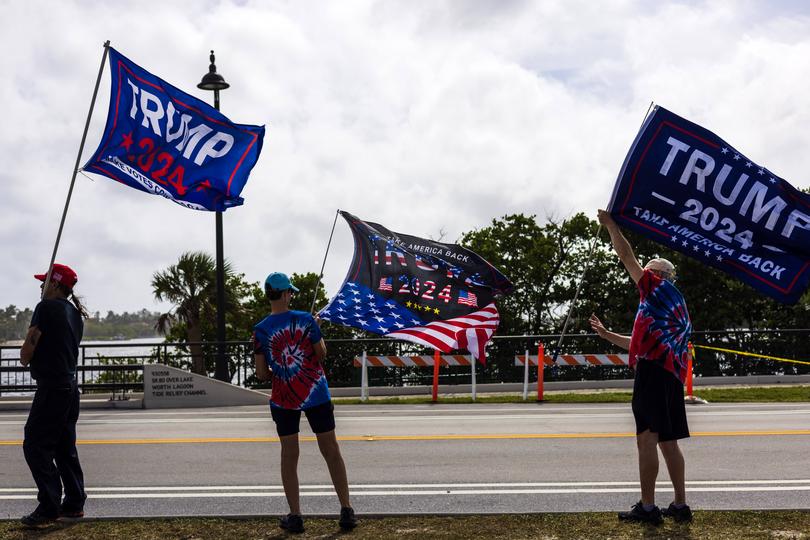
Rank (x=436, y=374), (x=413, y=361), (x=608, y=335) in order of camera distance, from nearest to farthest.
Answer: (x=608, y=335) → (x=436, y=374) → (x=413, y=361)

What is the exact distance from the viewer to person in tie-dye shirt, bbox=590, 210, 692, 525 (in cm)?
656

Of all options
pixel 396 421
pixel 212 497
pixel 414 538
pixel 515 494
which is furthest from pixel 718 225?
pixel 396 421

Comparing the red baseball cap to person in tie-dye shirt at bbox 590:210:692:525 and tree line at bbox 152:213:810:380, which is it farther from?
tree line at bbox 152:213:810:380

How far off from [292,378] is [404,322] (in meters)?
8.49

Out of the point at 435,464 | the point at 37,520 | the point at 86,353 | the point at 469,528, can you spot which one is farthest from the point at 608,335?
the point at 86,353

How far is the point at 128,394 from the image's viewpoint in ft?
68.4

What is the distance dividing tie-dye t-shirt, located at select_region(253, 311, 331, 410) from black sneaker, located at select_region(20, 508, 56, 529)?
6.12 feet

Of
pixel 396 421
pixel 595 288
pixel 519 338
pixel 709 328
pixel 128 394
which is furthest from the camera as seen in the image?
pixel 595 288

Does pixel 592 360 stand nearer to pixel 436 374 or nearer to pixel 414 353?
pixel 436 374

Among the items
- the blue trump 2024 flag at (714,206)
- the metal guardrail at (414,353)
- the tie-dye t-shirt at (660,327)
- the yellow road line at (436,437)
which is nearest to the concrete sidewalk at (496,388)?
the metal guardrail at (414,353)

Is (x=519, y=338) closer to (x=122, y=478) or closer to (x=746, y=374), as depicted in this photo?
(x=746, y=374)

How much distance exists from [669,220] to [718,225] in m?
0.39

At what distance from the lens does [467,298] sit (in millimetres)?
15430

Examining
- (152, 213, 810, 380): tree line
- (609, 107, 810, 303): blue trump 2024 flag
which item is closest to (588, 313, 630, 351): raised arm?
(609, 107, 810, 303): blue trump 2024 flag
